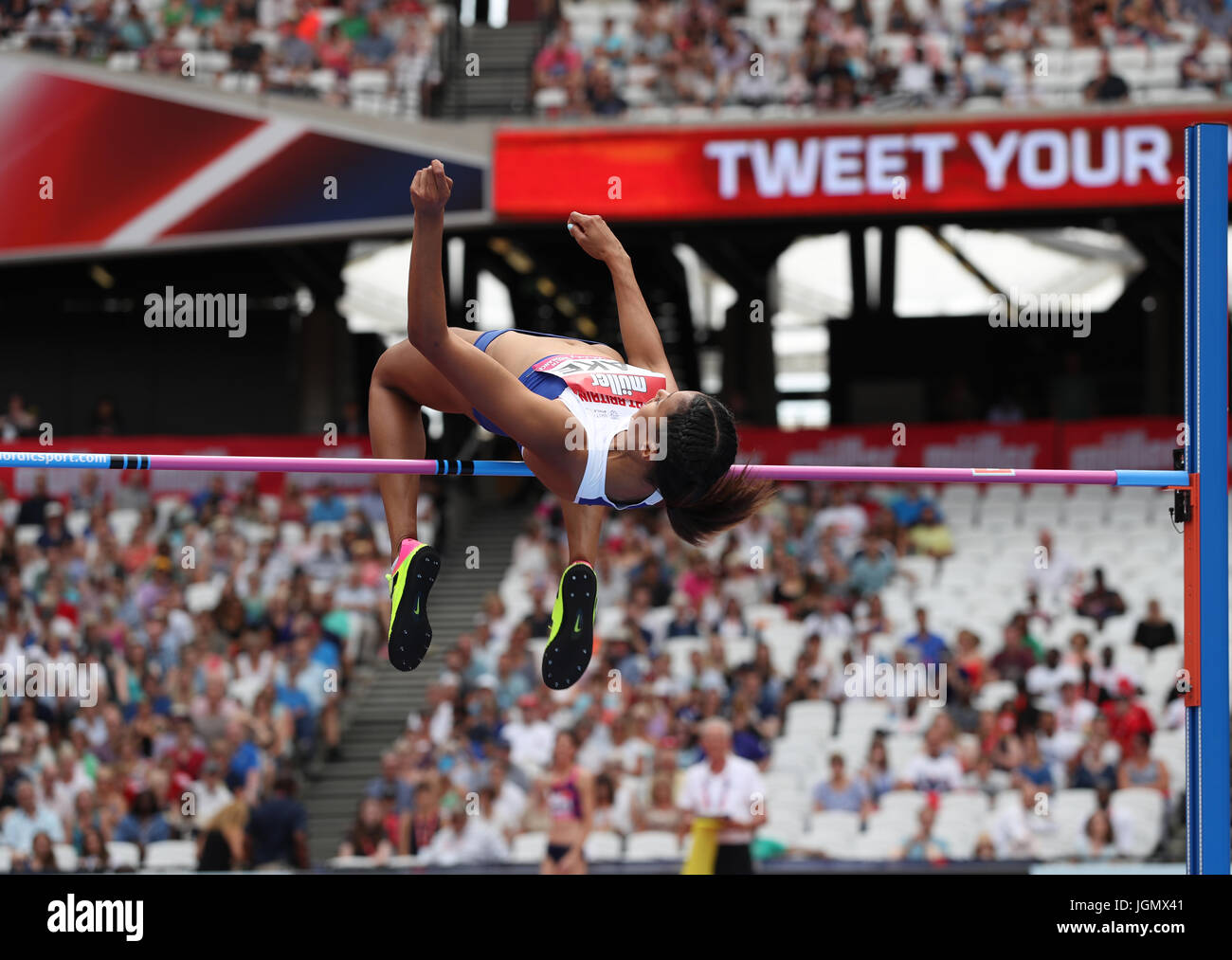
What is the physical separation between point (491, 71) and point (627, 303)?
1054 centimetres

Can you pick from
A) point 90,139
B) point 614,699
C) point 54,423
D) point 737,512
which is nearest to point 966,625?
point 614,699

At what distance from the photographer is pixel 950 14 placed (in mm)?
14977

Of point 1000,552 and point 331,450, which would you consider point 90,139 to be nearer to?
point 331,450

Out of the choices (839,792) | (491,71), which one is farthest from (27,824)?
(491,71)

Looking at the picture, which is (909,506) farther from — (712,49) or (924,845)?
(712,49)

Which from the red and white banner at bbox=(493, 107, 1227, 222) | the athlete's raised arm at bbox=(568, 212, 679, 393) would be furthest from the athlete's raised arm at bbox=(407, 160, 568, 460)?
the red and white banner at bbox=(493, 107, 1227, 222)

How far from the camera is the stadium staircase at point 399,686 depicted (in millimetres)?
12016

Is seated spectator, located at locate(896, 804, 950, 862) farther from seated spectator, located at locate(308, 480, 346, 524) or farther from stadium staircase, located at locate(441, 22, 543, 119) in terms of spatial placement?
stadium staircase, located at locate(441, 22, 543, 119)

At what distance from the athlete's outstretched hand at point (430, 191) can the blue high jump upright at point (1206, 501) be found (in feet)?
8.56

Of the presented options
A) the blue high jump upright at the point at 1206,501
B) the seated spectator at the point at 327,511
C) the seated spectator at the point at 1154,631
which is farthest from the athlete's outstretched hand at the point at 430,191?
the seated spectator at the point at 327,511

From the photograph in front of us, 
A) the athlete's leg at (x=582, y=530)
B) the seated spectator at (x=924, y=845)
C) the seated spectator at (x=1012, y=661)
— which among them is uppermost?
the athlete's leg at (x=582, y=530)

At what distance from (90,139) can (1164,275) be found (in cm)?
980

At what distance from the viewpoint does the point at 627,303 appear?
5746mm

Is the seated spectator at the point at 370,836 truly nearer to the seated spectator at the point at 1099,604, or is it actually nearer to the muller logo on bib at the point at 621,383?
the seated spectator at the point at 1099,604
